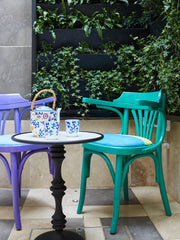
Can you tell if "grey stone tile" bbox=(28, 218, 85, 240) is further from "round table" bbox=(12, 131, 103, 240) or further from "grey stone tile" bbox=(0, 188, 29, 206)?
"grey stone tile" bbox=(0, 188, 29, 206)

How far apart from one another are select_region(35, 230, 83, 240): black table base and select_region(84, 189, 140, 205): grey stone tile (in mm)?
632

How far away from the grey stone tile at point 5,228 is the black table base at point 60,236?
0.23 meters

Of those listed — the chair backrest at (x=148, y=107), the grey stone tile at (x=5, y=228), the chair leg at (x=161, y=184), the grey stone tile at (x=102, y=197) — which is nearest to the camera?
the grey stone tile at (x=5, y=228)

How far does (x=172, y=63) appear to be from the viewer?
2.22m

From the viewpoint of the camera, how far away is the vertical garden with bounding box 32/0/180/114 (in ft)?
8.92

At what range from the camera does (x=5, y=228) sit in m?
1.90

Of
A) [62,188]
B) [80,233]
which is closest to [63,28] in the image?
[62,188]

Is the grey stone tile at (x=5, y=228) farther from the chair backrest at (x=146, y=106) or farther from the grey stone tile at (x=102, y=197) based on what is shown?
the chair backrest at (x=146, y=106)

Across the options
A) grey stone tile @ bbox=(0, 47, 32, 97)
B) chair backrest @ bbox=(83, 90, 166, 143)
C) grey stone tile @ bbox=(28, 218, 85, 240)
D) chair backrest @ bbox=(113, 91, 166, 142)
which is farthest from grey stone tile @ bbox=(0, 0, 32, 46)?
grey stone tile @ bbox=(28, 218, 85, 240)

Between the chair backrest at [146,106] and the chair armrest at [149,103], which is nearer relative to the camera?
the chair armrest at [149,103]

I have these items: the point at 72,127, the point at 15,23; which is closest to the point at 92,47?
the point at 15,23

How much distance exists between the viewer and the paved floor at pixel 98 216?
5.94 feet

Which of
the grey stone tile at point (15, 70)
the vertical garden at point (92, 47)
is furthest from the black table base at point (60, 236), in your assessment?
the grey stone tile at point (15, 70)

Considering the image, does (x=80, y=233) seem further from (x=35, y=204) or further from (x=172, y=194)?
(x=172, y=194)
